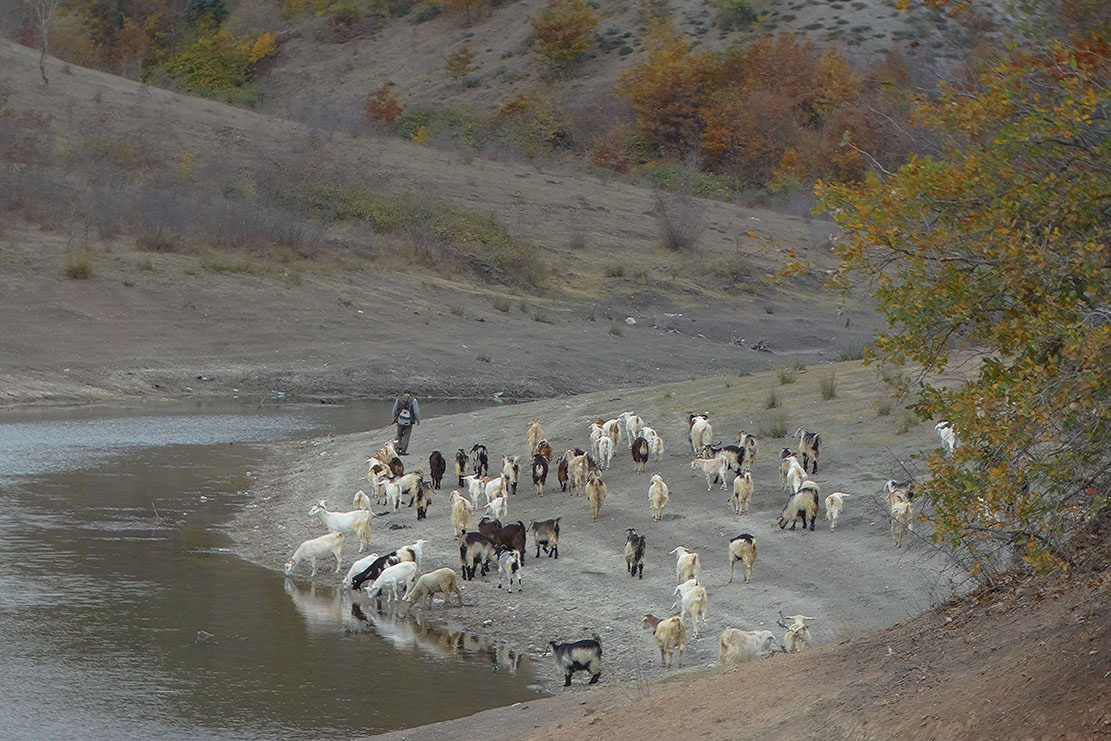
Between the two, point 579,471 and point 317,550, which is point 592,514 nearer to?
point 579,471

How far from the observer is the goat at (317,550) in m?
16.7

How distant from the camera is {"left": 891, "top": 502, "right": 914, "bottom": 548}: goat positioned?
14758 millimetres

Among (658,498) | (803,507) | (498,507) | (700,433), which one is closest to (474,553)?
(498,507)

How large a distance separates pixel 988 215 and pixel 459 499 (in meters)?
11.2

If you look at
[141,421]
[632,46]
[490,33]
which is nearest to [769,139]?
[632,46]

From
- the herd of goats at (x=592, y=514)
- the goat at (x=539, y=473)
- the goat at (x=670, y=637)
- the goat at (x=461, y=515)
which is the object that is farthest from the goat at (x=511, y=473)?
the goat at (x=670, y=637)

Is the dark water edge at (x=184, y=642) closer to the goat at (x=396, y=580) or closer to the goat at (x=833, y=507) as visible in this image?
the goat at (x=396, y=580)

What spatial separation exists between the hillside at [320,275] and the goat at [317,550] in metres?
17.6

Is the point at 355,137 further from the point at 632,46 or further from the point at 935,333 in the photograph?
the point at 935,333

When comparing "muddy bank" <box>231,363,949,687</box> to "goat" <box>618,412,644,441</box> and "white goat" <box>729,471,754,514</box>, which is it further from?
"goat" <box>618,412,644,441</box>

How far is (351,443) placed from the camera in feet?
89.7

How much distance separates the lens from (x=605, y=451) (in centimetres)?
2120

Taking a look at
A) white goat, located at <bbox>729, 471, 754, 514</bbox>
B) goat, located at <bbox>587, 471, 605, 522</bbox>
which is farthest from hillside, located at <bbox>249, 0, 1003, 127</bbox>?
white goat, located at <bbox>729, 471, 754, 514</bbox>

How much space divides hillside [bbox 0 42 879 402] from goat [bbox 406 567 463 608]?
19.9 meters
